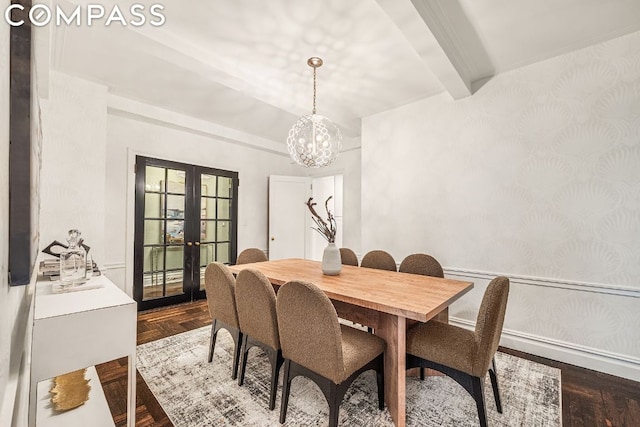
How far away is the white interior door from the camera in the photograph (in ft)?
16.1

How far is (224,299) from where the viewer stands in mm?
2133

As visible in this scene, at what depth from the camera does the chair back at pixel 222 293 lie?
81.7 inches

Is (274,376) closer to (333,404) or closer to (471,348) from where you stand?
(333,404)

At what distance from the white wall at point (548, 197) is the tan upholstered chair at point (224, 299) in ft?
7.38

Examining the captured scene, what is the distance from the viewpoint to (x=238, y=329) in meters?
2.09

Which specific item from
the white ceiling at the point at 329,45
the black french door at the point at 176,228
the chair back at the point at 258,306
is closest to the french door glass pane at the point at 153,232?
the black french door at the point at 176,228

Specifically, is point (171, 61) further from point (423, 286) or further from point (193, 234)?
point (423, 286)

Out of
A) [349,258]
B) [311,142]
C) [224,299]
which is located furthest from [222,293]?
[311,142]

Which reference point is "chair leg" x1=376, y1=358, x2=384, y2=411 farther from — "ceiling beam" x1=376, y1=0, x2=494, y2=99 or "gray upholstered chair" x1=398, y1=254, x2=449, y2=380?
"ceiling beam" x1=376, y1=0, x2=494, y2=99

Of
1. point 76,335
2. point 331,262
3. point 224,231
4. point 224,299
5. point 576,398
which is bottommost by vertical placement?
point 576,398

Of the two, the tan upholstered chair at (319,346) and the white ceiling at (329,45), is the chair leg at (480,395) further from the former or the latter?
the white ceiling at (329,45)

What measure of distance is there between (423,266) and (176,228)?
329 cm

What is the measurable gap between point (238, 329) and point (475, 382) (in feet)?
5.13

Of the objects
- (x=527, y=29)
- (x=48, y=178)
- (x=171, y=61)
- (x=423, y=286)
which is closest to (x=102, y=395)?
(x=48, y=178)
